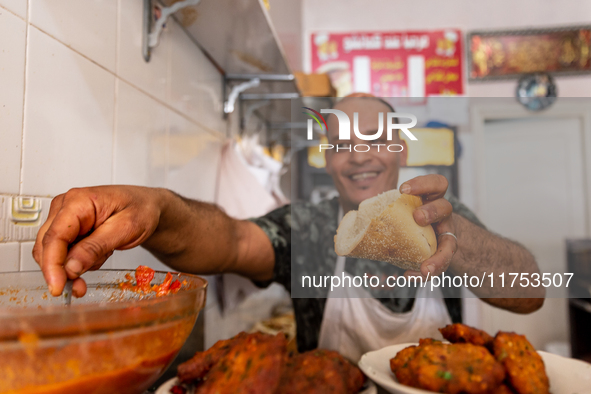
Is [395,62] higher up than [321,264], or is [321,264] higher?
[395,62]

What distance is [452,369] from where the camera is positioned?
0.44 metres

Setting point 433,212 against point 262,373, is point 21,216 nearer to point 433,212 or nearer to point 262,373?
point 262,373

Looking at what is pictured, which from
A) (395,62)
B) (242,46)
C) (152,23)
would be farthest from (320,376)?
(395,62)

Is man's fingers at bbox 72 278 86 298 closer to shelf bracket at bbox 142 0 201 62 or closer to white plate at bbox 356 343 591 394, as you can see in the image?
white plate at bbox 356 343 591 394

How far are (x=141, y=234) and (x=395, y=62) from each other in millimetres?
2445

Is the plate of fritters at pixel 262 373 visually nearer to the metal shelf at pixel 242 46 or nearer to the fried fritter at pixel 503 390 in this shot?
the fried fritter at pixel 503 390

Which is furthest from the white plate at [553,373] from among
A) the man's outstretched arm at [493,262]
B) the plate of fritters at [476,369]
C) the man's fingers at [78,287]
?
the man's fingers at [78,287]

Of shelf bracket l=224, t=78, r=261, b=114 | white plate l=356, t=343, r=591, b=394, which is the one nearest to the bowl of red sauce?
white plate l=356, t=343, r=591, b=394

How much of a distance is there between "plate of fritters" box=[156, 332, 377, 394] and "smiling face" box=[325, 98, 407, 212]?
0.91ft

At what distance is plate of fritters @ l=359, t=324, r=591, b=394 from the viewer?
43 centimetres

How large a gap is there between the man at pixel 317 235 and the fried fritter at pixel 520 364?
0.14m

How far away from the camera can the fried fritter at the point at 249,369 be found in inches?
15.0

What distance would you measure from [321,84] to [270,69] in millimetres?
403

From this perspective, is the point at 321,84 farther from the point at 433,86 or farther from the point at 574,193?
the point at 574,193
